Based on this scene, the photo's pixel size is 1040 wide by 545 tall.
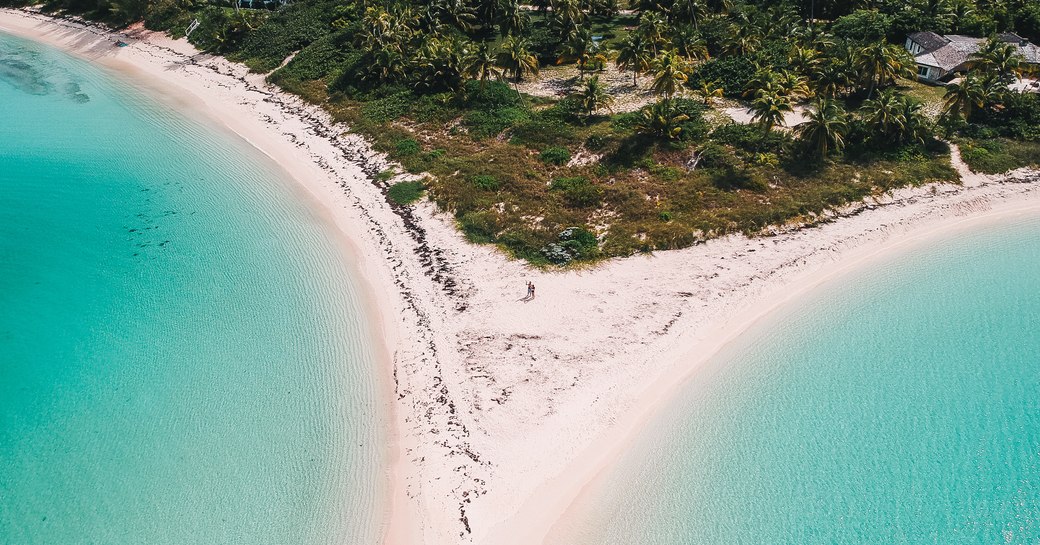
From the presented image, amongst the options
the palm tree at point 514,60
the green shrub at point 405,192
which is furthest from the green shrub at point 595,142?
the green shrub at point 405,192

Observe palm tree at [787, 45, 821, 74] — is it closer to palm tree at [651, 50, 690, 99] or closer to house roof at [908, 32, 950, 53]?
palm tree at [651, 50, 690, 99]

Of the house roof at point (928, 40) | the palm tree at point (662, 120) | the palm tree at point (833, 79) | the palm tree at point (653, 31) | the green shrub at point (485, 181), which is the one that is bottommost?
the green shrub at point (485, 181)

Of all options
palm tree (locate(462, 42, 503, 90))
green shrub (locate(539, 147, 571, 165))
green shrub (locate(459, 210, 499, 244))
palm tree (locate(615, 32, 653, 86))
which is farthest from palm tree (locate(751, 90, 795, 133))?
palm tree (locate(462, 42, 503, 90))

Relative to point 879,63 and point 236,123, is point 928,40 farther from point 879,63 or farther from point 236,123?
point 236,123

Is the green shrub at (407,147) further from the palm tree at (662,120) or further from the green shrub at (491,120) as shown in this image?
the palm tree at (662,120)

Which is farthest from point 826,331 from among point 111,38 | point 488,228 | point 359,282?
point 111,38

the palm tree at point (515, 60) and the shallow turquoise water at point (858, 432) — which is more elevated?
the palm tree at point (515, 60)

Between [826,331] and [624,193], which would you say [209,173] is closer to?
[624,193]
